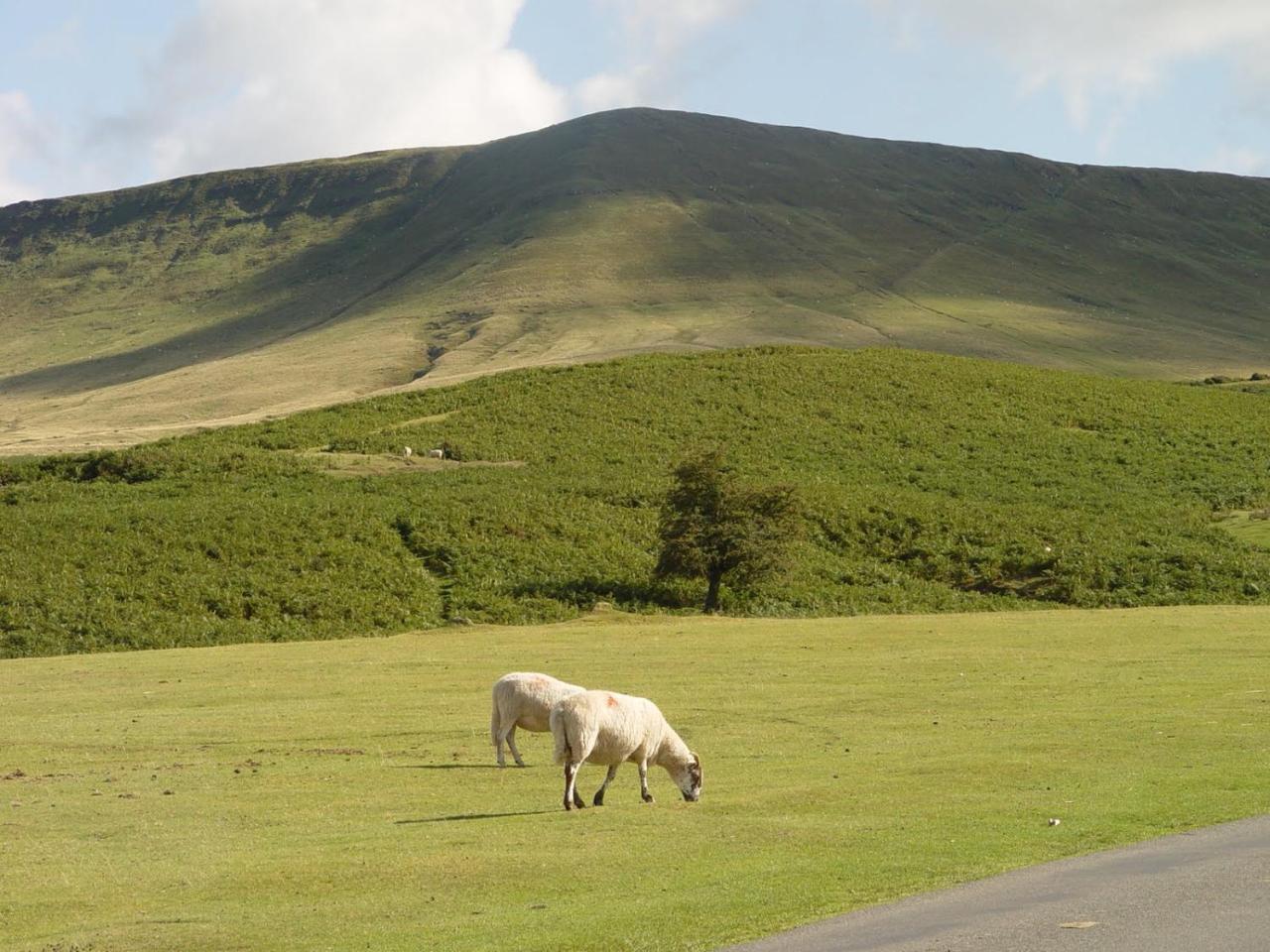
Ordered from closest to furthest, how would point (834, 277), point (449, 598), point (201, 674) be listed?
1. point (201, 674)
2. point (449, 598)
3. point (834, 277)

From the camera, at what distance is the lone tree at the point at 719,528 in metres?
54.8

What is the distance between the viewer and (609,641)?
42906 millimetres

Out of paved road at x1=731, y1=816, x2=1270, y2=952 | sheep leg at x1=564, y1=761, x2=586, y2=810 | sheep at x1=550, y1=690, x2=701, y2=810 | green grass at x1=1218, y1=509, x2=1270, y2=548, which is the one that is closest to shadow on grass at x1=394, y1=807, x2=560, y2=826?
sheep leg at x1=564, y1=761, x2=586, y2=810

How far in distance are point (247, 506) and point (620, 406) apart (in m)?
32.8

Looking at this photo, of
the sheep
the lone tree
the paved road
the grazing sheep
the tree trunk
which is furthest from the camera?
the lone tree

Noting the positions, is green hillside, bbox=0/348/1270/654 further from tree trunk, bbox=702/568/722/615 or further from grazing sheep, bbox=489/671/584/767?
grazing sheep, bbox=489/671/584/767

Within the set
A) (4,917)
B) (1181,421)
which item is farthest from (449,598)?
(1181,421)

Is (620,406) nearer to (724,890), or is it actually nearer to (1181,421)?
(1181,421)

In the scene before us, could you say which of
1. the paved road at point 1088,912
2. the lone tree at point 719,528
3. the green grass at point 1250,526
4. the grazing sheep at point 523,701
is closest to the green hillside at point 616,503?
the green grass at point 1250,526

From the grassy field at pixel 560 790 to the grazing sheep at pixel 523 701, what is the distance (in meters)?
0.77

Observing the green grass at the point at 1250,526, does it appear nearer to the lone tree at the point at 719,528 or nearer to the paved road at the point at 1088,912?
the lone tree at the point at 719,528

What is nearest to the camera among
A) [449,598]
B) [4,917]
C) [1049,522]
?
[4,917]

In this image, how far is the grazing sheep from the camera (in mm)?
22484

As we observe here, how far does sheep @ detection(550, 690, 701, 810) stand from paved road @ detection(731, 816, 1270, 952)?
19.0 feet
